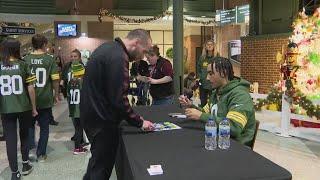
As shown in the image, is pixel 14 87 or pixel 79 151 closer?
pixel 14 87

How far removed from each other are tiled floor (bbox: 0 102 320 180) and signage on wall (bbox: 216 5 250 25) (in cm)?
739

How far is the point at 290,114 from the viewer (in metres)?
6.26

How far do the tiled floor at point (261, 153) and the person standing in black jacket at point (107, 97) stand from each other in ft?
4.67

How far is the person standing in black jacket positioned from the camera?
2.54m

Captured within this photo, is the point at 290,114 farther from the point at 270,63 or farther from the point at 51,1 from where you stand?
the point at 51,1

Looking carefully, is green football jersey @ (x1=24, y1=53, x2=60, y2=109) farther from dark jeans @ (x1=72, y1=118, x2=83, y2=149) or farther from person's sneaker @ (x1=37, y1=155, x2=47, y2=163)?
person's sneaker @ (x1=37, y1=155, x2=47, y2=163)

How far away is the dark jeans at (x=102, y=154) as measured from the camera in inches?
105

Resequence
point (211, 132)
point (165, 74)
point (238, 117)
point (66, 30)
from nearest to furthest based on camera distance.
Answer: point (211, 132) → point (238, 117) → point (165, 74) → point (66, 30)

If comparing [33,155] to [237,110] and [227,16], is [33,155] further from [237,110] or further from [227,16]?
[227,16]

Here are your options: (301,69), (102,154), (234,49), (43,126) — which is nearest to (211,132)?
(102,154)

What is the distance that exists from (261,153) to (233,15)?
925 cm

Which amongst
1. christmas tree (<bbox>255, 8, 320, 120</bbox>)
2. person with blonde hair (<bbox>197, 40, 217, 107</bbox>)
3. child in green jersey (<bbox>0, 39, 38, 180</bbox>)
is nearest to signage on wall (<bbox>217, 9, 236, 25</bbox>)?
christmas tree (<bbox>255, 8, 320, 120</bbox>)

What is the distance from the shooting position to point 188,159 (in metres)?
2.06

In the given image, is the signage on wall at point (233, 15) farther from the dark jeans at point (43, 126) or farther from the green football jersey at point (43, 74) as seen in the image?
the dark jeans at point (43, 126)
